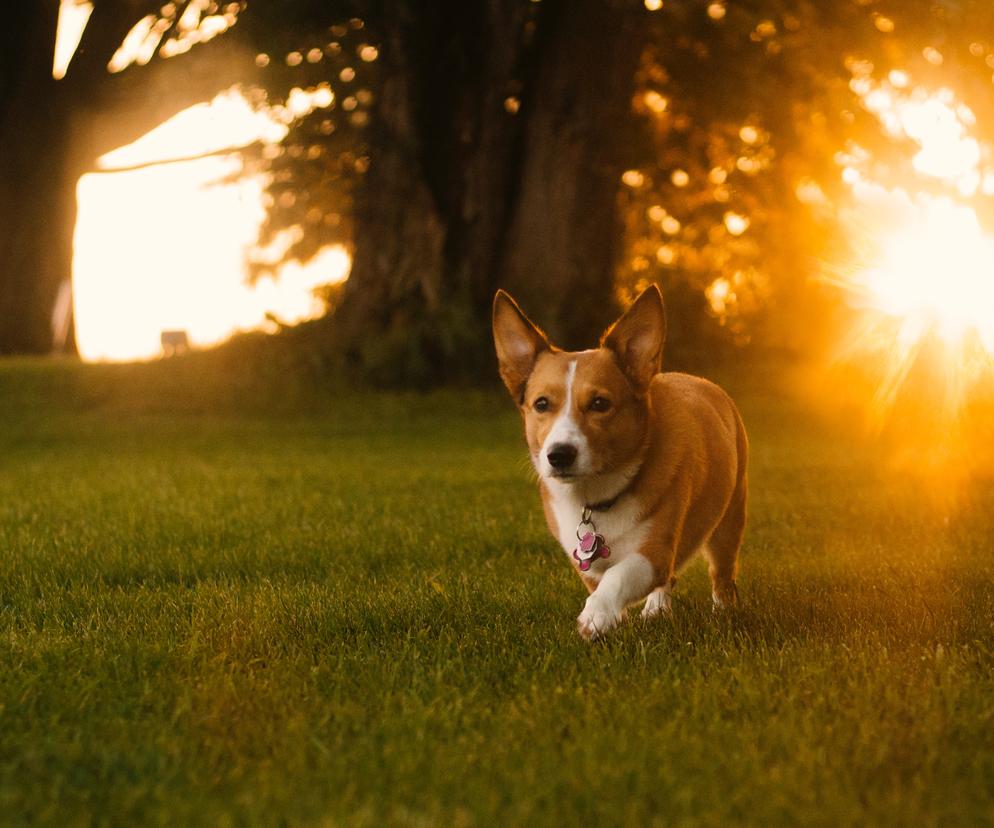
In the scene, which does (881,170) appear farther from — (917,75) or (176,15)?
(176,15)

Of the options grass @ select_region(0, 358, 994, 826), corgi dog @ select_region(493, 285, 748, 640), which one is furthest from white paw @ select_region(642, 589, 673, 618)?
grass @ select_region(0, 358, 994, 826)

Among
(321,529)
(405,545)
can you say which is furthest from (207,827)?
(321,529)

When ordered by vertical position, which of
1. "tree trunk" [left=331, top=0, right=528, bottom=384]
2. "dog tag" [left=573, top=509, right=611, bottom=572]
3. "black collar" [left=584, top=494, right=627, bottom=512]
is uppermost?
"tree trunk" [left=331, top=0, right=528, bottom=384]

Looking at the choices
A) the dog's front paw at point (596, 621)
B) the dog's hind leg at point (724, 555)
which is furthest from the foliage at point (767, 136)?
the dog's front paw at point (596, 621)

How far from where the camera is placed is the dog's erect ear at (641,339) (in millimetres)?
5301

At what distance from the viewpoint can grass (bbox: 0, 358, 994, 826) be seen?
3273 millimetres

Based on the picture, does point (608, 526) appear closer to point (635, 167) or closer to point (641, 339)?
point (641, 339)

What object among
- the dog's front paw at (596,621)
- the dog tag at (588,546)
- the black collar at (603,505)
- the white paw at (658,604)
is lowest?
the white paw at (658,604)

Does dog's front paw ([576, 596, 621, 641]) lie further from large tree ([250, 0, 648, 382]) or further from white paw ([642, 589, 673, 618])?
large tree ([250, 0, 648, 382])

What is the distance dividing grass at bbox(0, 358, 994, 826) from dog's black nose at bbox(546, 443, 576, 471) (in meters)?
0.70

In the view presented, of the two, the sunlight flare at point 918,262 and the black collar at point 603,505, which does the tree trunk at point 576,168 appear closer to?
the sunlight flare at point 918,262

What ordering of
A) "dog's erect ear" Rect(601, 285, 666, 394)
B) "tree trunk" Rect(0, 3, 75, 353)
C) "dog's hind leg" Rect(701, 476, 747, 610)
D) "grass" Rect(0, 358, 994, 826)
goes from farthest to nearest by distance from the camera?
1. "tree trunk" Rect(0, 3, 75, 353)
2. "dog's hind leg" Rect(701, 476, 747, 610)
3. "dog's erect ear" Rect(601, 285, 666, 394)
4. "grass" Rect(0, 358, 994, 826)

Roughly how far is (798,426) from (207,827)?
13494 millimetres

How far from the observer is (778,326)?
60.7ft
